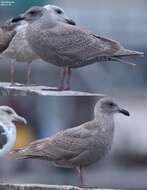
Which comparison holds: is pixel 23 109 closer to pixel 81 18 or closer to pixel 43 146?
pixel 81 18

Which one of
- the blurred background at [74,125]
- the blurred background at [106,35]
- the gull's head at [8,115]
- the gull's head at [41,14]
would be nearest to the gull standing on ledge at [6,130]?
Answer: the gull's head at [8,115]

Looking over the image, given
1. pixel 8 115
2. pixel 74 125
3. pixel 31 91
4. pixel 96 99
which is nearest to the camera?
pixel 31 91

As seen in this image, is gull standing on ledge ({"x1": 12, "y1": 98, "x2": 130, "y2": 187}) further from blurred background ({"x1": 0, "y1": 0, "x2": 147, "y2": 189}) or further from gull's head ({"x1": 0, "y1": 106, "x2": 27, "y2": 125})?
blurred background ({"x1": 0, "y1": 0, "x2": 147, "y2": 189})

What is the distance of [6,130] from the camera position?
5211 millimetres

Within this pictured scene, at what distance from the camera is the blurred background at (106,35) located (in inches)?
234

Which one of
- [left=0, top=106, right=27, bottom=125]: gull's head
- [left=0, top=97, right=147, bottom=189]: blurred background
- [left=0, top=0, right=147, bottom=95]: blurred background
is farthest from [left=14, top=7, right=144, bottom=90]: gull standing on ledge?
Result: [left=0, top=97, right=147, bottom=189]: blurred background

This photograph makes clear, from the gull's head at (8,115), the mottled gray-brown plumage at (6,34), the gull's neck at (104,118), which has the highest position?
the mottled gray-brown plumage at (6,34)

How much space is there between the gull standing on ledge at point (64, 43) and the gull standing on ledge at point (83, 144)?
0.20m

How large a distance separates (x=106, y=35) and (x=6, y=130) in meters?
1.57

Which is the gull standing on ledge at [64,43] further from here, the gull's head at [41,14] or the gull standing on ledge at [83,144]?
the gull standing on ledge at [83,144]

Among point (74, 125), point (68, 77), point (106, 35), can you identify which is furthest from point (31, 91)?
point (106, 35)

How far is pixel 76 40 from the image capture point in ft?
16.6

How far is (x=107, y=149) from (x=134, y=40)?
5.60 feet

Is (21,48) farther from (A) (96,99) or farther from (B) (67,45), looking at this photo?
(A) (96,99)
